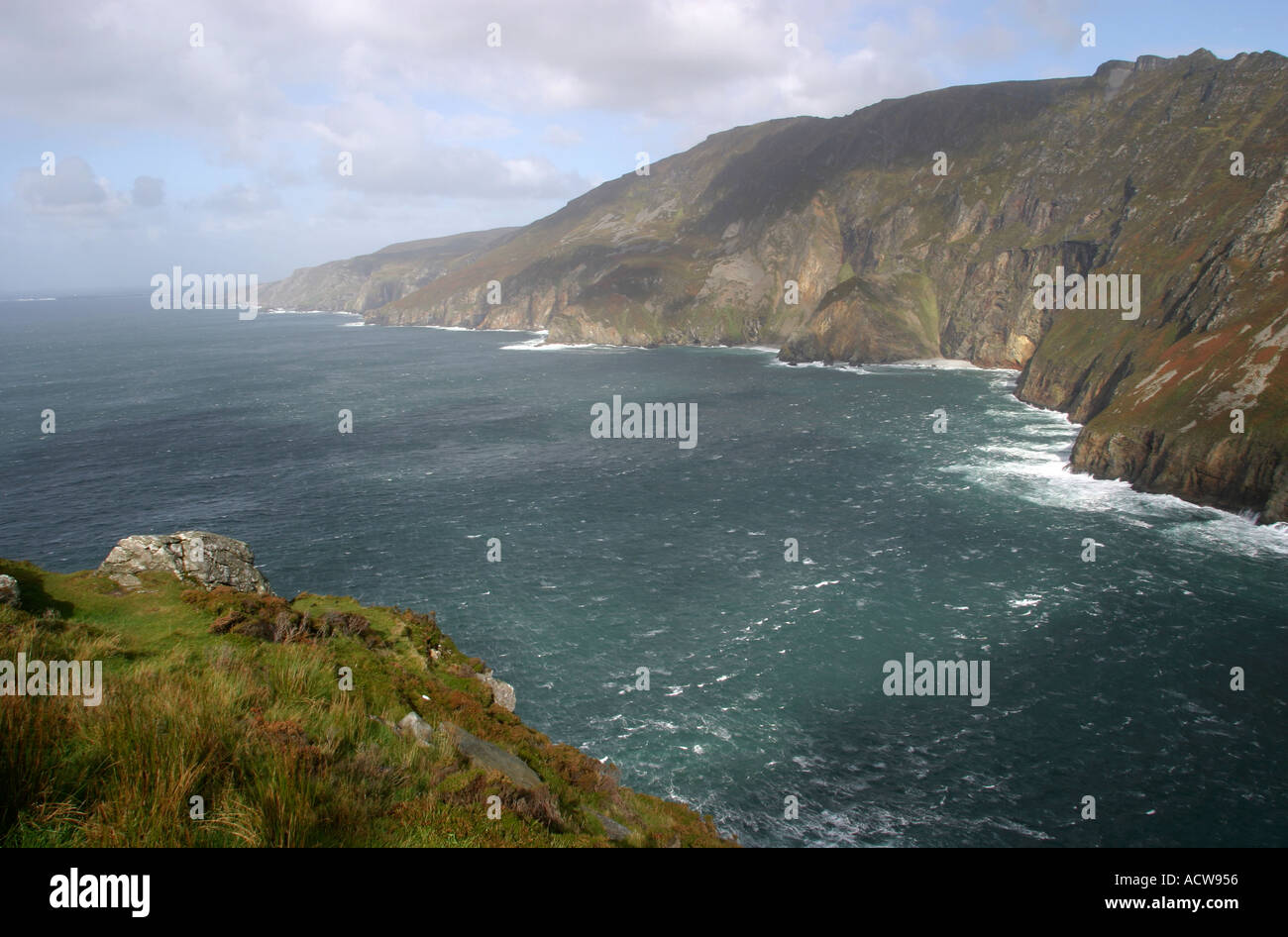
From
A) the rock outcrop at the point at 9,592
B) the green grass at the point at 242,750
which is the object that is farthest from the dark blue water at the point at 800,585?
the rock outcrop at the point at 9,592

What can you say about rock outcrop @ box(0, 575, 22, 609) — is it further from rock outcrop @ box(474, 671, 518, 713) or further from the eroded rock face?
rock outcrop @ box(474, 671, 518, 713)

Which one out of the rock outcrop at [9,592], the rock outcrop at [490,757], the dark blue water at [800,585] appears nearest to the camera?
the rock outcrop at [490,757]

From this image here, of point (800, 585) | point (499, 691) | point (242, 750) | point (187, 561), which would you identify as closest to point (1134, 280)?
point (800, 585)

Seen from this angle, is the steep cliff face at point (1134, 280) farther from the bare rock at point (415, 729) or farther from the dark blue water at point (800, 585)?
the bare rock at point (415, 729)

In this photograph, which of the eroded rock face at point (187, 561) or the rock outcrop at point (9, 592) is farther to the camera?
the eroded rock face at point (187, 561)

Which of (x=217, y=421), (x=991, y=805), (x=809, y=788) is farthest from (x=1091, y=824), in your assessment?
(x=217, y=421)
